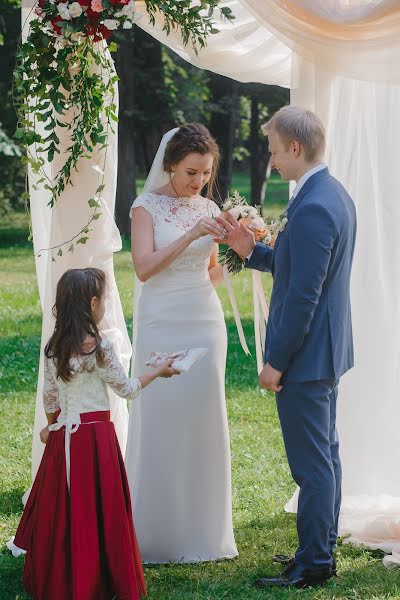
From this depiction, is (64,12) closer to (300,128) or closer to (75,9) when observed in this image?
(75,9)

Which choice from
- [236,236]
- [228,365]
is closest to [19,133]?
[236,236]

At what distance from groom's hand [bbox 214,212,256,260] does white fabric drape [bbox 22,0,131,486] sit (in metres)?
0.88

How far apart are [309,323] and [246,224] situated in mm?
723

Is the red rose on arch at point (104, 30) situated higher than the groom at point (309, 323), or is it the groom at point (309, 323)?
the red rose on arch at point (104, 30)

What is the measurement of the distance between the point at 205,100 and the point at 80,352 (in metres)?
19.4

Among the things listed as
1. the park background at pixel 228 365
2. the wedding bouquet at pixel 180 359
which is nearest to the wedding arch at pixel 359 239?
the park background at pixel 228 365

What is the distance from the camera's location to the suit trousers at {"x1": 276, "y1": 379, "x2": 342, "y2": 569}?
165 inches

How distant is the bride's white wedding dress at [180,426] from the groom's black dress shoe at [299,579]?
0.46 m

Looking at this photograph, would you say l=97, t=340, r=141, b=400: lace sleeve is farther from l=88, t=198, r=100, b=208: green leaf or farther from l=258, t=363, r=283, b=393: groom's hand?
l=88, t=198, r=100, b=208: green leaf

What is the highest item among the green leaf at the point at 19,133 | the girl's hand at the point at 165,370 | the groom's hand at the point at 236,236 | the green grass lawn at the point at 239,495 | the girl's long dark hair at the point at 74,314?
the green leaf at the point at 19,133

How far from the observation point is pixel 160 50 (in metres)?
21.4

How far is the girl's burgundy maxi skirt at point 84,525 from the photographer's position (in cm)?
387

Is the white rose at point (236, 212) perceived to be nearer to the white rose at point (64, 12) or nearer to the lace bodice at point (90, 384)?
the lace bodice at point (90, 384)

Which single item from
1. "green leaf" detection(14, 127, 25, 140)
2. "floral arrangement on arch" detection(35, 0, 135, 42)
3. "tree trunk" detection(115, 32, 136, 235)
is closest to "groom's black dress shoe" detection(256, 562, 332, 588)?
"green leaf" detection(14, 127, 25, 140)
